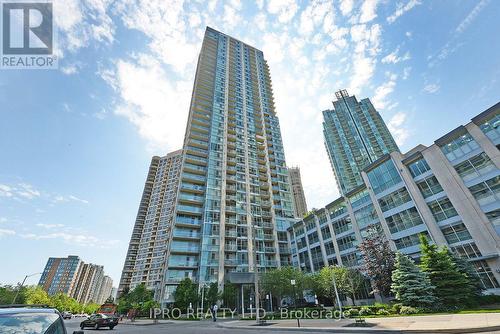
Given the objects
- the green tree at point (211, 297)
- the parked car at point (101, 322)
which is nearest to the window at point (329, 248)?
the green tree at point (211, 297)

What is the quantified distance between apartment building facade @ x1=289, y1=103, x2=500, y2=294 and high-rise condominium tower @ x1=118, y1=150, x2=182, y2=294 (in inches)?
2505

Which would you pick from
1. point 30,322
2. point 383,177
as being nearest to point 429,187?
point 383,177

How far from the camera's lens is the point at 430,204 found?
101 ft

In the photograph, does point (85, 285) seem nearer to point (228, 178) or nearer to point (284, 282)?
point (228, 178)

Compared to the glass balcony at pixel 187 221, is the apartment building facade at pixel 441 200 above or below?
below

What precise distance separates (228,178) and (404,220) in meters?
37.0

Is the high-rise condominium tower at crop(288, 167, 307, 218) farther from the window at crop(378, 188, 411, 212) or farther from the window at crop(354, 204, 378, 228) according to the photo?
the window at crop(378, 188, 411, 212)

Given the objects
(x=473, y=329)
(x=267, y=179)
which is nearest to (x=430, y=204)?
(x=473, y=329)

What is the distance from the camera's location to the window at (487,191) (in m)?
25.0

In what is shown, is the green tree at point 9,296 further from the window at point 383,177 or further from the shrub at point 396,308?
the window at point 383,177

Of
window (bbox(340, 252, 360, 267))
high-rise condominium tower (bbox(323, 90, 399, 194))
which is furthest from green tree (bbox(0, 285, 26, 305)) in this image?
high-rise condominium tower (bbox(323, 90, 399, 194))

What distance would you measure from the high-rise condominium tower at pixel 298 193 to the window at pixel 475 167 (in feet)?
290

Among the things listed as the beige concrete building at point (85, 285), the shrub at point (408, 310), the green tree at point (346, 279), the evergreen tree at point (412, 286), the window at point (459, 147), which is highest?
the beige concrete building at point (85, 285)

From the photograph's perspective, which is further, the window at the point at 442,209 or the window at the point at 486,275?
the window at the point at 442,209
